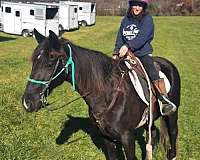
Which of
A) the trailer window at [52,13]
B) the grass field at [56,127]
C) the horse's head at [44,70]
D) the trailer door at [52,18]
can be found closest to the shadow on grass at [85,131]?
the grass field at [56,127]

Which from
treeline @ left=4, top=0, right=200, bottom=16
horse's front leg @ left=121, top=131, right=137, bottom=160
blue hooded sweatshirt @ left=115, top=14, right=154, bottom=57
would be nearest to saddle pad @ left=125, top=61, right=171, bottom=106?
blue hooded sweatshirt @ left=115, top=14, right=154, bottom=57

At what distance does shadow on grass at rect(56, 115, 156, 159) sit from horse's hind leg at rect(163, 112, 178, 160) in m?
0.57

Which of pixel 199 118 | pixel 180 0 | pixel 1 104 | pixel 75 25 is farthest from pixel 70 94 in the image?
pixel 180 0

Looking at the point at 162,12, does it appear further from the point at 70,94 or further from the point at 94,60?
the point at 94,60

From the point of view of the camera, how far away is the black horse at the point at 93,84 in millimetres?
4039

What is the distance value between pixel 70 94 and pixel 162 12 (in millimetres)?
49018

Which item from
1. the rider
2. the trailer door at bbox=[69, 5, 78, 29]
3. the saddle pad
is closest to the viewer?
the saddle pad

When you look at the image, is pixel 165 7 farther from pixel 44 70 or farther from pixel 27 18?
pixel 44 70

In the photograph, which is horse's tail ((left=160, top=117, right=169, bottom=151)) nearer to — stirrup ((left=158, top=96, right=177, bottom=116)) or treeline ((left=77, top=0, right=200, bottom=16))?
stirrup ((left=158, top=96, right=177, bottom=116))

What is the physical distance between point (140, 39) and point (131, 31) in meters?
0.19

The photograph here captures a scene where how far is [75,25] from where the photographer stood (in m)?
33.0

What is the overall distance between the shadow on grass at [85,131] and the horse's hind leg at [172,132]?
1.86ft

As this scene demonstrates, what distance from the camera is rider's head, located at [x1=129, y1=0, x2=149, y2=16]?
4.98m

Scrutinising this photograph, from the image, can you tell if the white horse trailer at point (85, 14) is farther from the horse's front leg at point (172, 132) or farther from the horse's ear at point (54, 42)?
the horse's ear at point (54, 42)
